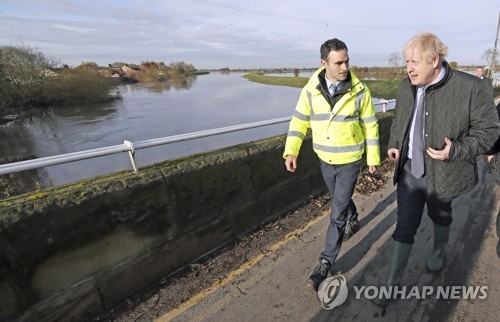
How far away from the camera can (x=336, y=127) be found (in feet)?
7.50

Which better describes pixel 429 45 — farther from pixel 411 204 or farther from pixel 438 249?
pixel 438 249

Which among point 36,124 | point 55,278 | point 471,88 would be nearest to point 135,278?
point 55,278

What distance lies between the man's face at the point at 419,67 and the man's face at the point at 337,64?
0.49 m

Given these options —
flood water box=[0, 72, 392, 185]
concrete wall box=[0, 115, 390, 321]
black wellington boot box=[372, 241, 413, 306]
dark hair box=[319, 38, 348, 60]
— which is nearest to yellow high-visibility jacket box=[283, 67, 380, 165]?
dark hair box=[319, 38, 348, 60]

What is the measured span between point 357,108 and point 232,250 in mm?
1842

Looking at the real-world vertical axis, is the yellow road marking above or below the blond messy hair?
below

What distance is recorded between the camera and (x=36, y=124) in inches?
1089

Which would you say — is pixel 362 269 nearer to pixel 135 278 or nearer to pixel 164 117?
pixel 135 278

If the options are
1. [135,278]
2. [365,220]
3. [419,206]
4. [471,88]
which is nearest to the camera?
[471,88]

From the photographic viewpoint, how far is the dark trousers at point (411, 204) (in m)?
2.05

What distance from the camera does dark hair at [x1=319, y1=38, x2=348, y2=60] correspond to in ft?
6.98

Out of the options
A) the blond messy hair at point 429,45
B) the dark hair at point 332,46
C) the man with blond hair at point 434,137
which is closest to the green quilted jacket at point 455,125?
the man with blond hair at point 434,137

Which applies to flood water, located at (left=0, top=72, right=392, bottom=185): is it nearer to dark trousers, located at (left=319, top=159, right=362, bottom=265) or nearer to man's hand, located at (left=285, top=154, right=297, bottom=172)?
man's hand, located at (left=285, top=154, right=297, bottom=172)

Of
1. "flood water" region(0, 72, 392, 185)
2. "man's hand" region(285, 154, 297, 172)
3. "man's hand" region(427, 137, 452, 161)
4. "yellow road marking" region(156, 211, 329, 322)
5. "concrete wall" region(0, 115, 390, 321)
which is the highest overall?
"man's hand" region(427, 137, 452, 161)
